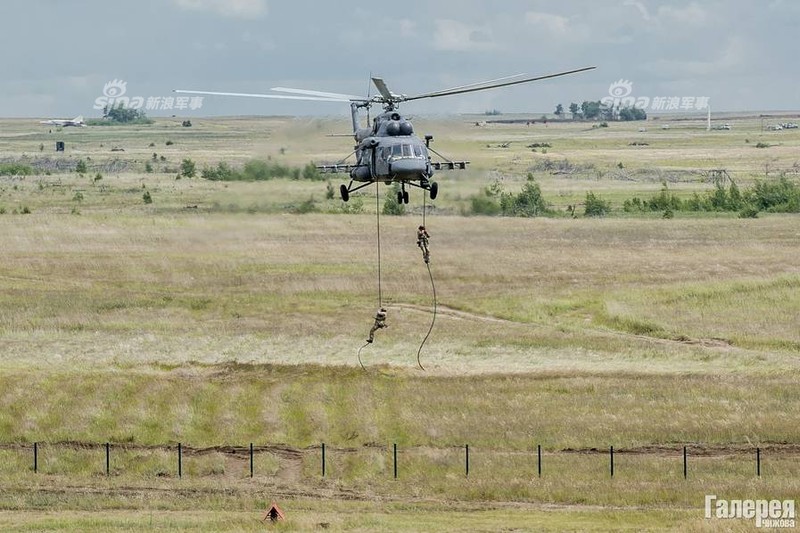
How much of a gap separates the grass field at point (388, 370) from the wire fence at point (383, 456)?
6.5 inches

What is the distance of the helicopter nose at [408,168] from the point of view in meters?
45.2

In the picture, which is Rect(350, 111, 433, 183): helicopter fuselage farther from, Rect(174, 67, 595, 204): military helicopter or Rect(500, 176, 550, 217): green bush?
Rect(500, 176, 550, 217): green bush

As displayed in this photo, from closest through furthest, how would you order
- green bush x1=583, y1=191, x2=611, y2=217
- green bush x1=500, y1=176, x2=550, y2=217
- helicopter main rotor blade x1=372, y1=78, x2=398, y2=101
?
helicopter main rotor blade x1=372, y1=78, x2=398, y2=101 < green bush x1=500, y1=176, x2=550, y2=217 < green bush x1=583, y1=191, x2=611, y2=217

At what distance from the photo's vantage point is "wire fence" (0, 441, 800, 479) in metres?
53.8

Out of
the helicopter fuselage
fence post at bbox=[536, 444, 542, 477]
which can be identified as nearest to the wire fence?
fence post at bbox=[536, 444, 542, 477]

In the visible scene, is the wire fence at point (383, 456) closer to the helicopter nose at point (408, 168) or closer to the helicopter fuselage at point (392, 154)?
the helicopter fuselage at point (392, 154)

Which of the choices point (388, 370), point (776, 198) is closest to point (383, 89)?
point (388, 370)

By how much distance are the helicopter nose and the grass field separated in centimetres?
760

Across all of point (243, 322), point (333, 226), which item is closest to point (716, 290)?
point (243, 322)

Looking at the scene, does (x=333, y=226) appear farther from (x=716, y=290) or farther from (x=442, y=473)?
(x=442, y=473)

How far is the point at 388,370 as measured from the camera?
2790 inches

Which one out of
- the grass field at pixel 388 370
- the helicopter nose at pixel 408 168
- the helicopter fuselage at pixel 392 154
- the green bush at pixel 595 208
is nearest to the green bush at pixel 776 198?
the green bush at pixel 595 208

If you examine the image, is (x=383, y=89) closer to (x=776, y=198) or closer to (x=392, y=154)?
(x=392, y=154)

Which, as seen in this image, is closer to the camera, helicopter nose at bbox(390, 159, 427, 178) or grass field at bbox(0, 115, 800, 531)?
helicopter nose at bbox(390, 159, 427, 178)
